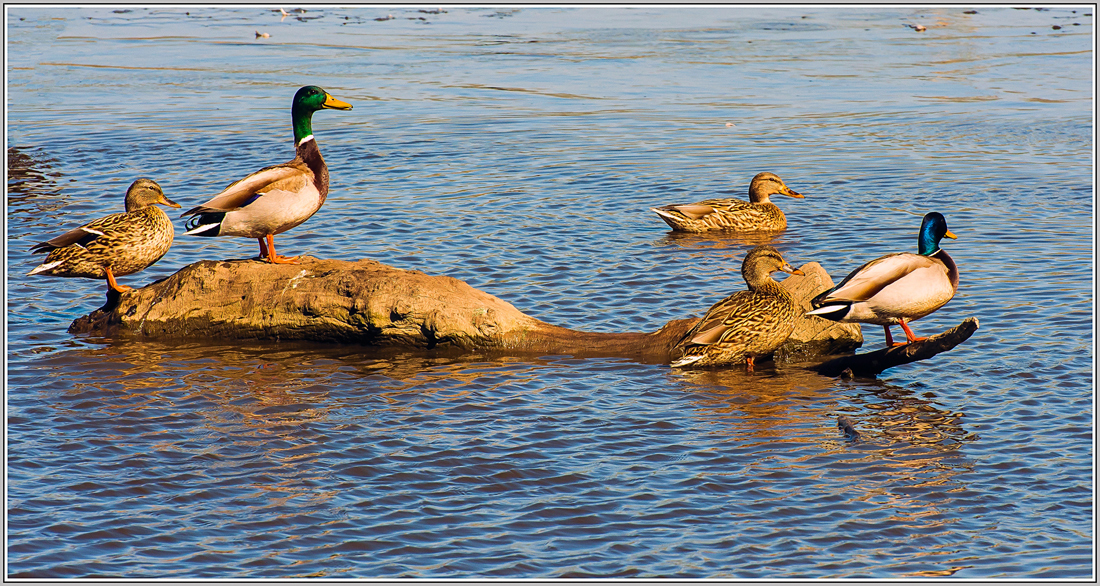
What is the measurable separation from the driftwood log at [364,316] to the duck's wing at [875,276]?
786 mm

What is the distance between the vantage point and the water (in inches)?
237

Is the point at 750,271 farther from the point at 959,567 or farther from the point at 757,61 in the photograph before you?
the point at 757,61

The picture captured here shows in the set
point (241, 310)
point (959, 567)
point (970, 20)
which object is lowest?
point (959, 567)

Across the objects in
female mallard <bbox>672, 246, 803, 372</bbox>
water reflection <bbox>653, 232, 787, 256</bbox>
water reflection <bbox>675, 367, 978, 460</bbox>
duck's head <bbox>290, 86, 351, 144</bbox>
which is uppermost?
duck's head <bbox>290, 86, 351, 144</bbox>

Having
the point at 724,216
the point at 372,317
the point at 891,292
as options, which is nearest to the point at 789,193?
the point at 724,216

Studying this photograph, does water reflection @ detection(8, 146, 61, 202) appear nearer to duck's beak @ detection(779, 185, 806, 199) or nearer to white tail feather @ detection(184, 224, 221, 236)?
white tail feather @ detection(184, 224, 221, 236)

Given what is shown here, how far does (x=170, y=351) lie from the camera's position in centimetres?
921

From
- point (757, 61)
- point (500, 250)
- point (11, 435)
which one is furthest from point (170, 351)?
point (757, 61)

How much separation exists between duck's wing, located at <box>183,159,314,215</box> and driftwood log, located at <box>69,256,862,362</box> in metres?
0.58

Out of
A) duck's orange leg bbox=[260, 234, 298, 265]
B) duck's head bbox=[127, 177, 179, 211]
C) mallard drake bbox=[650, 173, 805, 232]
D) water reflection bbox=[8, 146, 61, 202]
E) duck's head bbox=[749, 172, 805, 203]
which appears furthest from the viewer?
water reflection bbox=[8, 146, 61, 202]

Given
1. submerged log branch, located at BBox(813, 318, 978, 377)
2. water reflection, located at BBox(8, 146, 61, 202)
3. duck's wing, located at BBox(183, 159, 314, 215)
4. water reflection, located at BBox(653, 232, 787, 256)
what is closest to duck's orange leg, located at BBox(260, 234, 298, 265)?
duck's wing, located at BBox(183, 159, 314, 215)

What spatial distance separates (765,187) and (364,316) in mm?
6481

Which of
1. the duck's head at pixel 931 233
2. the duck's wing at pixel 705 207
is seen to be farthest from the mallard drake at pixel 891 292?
the duck's wing at pixel 705 207

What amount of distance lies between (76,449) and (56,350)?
2.26 m
